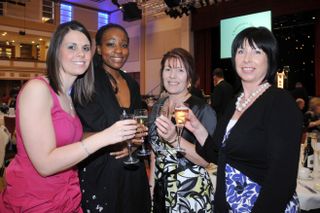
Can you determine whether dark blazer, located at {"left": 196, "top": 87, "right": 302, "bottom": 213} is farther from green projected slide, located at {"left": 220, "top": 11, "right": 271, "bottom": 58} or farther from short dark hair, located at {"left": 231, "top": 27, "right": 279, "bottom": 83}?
green projected slide, located at {"left": 220, "top": 11, "right": 271, "bottom": 58}

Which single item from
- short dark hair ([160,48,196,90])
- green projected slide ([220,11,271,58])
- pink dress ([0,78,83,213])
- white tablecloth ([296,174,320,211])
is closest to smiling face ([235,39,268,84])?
short dark hair ([160,48,196,90])

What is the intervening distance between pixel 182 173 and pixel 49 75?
3.25ft

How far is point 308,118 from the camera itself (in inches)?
165

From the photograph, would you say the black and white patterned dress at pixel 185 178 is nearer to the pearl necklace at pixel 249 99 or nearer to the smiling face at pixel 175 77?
the smiling face at pixel 175 77

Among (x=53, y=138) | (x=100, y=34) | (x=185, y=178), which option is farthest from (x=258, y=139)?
(x=100, y=34)

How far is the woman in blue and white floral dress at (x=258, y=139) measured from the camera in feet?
4.14

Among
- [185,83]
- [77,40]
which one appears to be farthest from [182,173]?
[77,40]

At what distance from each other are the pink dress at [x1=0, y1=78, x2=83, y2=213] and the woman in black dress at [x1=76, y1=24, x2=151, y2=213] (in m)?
0.38

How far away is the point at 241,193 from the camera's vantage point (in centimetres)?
143

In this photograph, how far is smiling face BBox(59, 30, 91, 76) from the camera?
1522 mm

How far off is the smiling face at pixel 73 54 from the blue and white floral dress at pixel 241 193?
3.16 feet

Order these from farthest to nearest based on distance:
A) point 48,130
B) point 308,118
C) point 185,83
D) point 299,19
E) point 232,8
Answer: point 232,8 < point 299,19 < point 308,118 < point 185,83 < point 48,130

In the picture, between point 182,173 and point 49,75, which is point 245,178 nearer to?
point 182,173

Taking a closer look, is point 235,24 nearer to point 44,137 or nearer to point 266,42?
point 266,42
